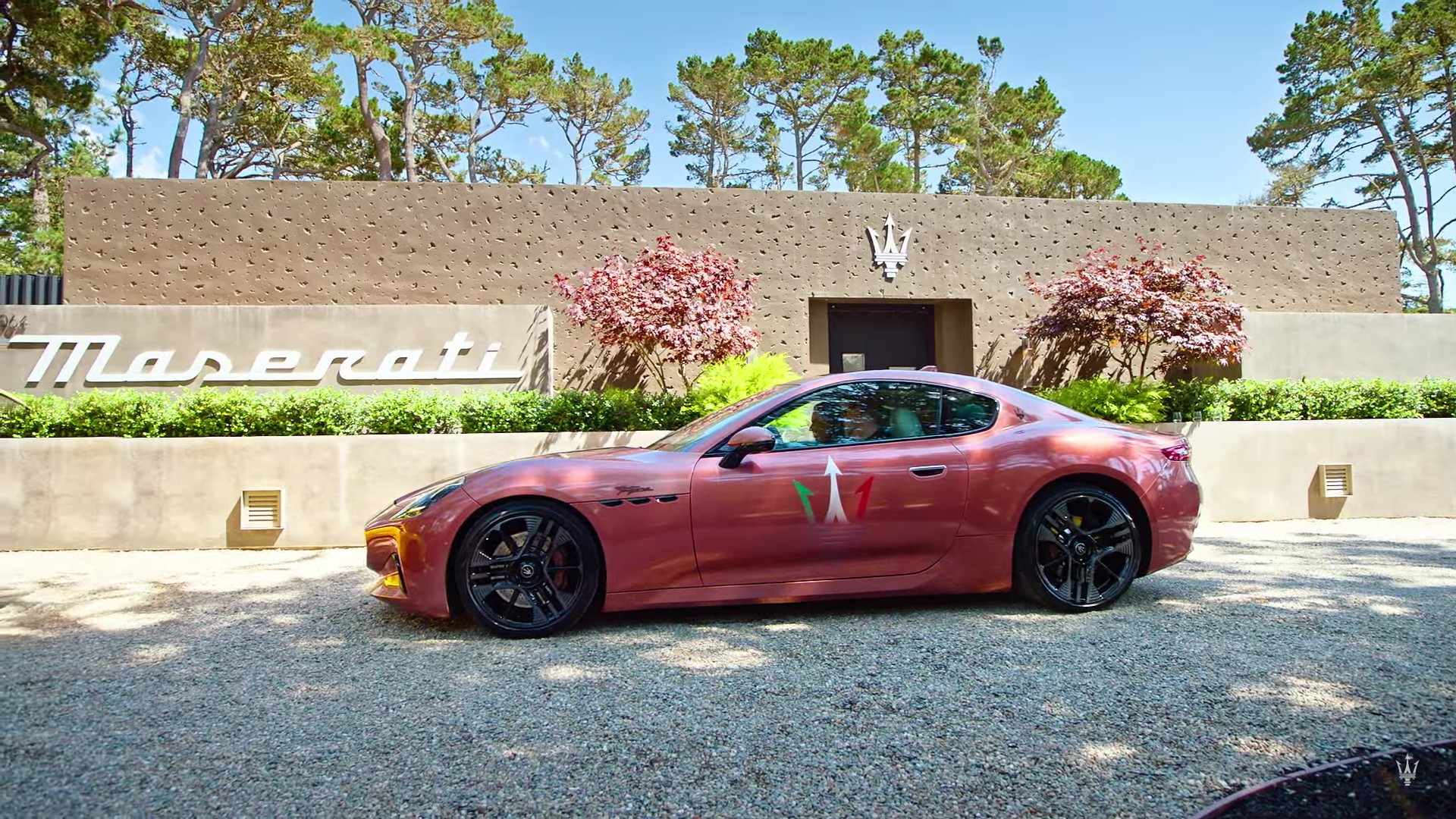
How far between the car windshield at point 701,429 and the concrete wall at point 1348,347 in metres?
8.26

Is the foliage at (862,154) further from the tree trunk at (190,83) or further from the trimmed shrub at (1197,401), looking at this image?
the trimmed shrub at (1197,401)

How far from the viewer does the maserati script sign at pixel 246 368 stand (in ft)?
28.3

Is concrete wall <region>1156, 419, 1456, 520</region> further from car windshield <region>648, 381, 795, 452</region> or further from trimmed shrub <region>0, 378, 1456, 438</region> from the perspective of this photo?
car windshield <region>648, 381, 795, 452</region>

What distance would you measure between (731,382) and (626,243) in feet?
12.6

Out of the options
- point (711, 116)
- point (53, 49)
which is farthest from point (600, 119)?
point (53, 49)

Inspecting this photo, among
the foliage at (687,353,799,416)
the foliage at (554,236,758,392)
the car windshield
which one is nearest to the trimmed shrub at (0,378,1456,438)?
the foliage at (687,353,799,416)

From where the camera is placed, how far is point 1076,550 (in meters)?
4.24

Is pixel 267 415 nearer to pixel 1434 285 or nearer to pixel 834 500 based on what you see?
pixel 834 500

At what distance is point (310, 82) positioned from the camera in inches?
825

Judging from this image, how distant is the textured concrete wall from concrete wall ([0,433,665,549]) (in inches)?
154

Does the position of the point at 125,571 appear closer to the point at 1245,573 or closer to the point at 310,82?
the point at 1245,573

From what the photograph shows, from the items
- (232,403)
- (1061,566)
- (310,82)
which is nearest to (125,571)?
(232,403)

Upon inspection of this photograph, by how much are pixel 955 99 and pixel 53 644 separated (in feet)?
99.5

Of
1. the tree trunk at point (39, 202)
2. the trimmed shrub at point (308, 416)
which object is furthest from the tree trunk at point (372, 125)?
the trimmed shrub at point (308, 416)
